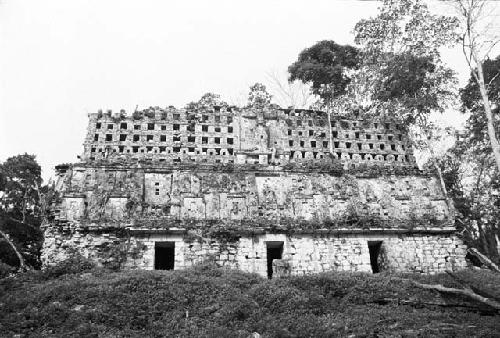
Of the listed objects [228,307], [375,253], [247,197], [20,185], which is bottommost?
[228,307]

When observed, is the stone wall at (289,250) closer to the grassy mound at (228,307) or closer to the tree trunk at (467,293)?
the grassy mound at (228,307)

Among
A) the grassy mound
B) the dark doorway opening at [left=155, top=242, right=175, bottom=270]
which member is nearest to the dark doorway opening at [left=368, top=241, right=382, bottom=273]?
the grassy mound

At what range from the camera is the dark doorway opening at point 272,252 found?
18.6 meters

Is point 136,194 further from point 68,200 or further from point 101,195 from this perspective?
point 68,200

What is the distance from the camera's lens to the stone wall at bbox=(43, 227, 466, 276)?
1764 centimetres

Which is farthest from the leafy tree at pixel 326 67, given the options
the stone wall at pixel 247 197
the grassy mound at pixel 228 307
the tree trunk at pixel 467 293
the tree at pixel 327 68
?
the tree trunk at pixel 467 293

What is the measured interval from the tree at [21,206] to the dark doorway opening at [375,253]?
14254 millimetres

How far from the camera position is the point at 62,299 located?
13.7m

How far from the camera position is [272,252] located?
63.7ft

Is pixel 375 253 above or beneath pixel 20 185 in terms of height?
beneath

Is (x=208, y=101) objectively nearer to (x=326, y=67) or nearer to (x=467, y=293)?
(x=326, y=67)

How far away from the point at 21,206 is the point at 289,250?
13.2 meters

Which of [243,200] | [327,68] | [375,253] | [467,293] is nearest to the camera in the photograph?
[467,293]

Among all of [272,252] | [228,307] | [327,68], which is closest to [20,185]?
[272,252]
